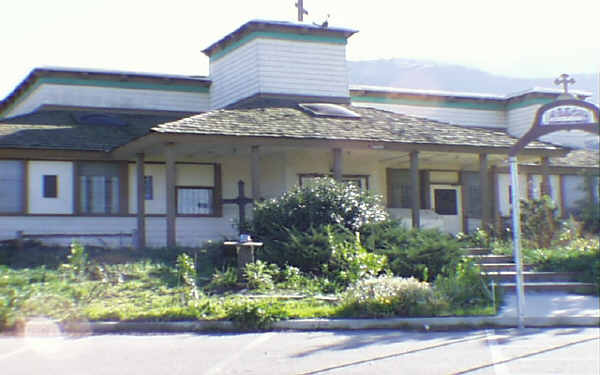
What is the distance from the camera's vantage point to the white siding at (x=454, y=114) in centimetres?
2584

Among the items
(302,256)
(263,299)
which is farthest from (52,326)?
(302,256)

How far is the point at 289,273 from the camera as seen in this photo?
1351 cm

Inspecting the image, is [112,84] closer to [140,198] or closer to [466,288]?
[140,198]

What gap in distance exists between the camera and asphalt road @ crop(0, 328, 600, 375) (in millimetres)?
7926

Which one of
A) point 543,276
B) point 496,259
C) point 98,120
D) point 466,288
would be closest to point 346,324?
point 466,288

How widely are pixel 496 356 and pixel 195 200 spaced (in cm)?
1351

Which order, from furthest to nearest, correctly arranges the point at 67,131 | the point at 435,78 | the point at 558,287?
the point at 435,78 < the point at 67,131 < the point at 558,287

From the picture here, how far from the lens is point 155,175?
2059 cm

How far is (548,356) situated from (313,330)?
133 inches

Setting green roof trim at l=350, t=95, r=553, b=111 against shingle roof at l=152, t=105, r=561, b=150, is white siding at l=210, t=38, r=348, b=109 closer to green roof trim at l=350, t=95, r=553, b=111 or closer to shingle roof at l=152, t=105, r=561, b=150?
shingle roof at l=152, t=105, r=561, b=150

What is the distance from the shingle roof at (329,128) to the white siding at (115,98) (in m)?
4.89

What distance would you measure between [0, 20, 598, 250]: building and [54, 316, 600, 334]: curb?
6459 millimetres

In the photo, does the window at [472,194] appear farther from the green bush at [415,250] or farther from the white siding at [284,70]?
the green bush at [415,250]

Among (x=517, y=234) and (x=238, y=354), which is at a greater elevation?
(x=517, y=234)
